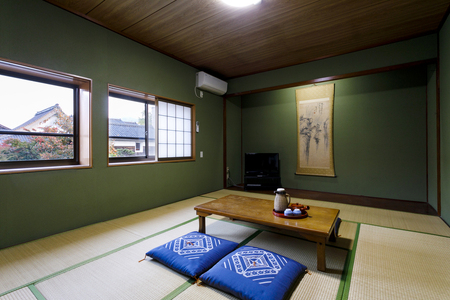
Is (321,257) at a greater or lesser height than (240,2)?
lesser

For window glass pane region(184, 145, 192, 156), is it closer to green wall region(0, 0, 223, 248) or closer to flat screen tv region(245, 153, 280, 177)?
green wall region(0, 0, 223, 248)

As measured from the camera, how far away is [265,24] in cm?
293

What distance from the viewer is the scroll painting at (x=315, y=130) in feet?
15.7

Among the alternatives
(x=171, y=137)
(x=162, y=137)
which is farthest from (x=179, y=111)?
(x=162, y=137)

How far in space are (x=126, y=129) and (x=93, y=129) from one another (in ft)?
2.42

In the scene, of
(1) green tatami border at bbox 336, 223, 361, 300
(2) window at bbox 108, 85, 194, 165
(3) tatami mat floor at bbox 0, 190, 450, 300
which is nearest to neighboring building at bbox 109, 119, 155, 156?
(2) window at bbox 108, 85, 194, 165

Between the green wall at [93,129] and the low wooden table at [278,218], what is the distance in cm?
144

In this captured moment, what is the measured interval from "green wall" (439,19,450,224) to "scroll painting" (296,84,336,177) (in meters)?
1.83

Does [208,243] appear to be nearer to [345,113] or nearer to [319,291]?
[319,291]

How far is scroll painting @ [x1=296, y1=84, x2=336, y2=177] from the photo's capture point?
478 cm

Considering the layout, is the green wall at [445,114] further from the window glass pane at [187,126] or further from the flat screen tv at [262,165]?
the window glass pane at [187,126]

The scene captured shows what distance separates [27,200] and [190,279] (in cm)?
199

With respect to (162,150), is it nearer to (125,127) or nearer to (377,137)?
(125,127)

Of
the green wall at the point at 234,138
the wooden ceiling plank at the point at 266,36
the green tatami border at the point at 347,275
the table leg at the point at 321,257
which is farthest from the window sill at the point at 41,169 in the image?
the green wall at the point at 234,138
